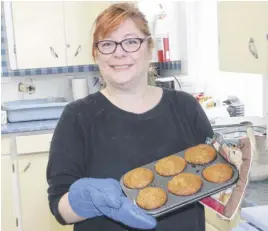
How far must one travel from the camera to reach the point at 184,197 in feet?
3.78


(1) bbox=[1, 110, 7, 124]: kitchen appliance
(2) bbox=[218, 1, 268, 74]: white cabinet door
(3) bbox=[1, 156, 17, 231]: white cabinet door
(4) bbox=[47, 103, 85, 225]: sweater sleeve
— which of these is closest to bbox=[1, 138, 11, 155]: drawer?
(3) bbox=[1, 156, 17, 231]: white cabinet door

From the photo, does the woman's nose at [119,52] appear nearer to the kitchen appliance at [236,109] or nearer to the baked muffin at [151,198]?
the baked muffin at [151,198]

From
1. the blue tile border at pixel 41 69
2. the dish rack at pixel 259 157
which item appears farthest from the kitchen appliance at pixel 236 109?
the blue tile border at pixel 41 69

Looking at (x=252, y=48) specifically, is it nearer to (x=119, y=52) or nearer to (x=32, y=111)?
(x=119, y=52)

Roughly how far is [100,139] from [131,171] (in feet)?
0.44

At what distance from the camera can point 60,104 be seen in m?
2.89

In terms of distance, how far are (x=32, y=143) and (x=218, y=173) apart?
1817 mm

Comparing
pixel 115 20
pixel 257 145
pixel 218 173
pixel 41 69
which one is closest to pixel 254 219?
pixel 218 173

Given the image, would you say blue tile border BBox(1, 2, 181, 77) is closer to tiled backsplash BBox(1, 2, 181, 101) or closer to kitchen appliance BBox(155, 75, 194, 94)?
tiled backsplash BBox(1, 2, 181, 101)

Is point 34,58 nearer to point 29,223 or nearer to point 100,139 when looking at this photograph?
point 29,223

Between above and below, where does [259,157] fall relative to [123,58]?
below

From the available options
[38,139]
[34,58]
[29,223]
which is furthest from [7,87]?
[29,223]

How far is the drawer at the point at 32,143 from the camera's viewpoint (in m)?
2.72

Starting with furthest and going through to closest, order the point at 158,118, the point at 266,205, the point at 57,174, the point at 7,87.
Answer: the point at 7,87 → the point at 266,205 → the point at 158,118 → the point at 57,174
